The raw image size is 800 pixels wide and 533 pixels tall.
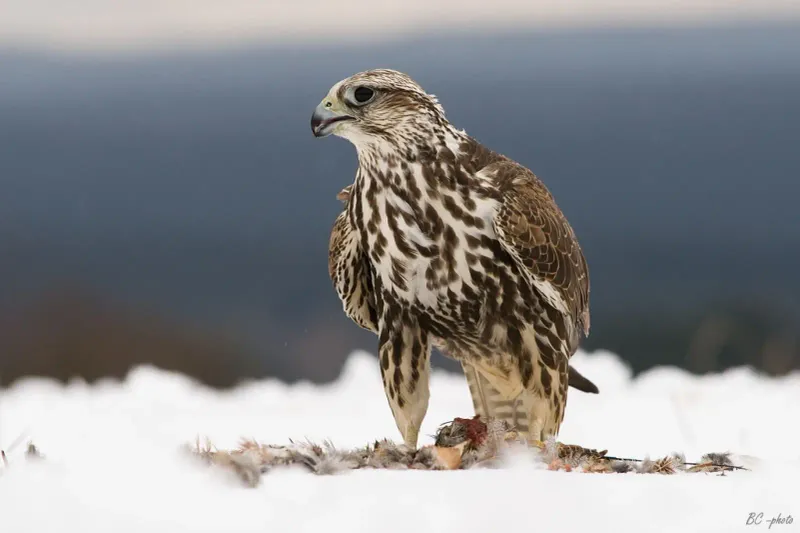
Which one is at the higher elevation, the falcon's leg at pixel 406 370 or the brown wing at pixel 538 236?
the brown wing at pixel 538 236

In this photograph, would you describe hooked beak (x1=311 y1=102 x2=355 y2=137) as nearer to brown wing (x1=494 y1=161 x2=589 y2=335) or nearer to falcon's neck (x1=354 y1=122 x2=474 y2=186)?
falcon's neck (x1=354 y1=122 x2=474 y2=186)

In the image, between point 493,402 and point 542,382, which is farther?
point 493,402

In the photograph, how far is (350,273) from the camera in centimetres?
457

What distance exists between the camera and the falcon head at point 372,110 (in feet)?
12.9

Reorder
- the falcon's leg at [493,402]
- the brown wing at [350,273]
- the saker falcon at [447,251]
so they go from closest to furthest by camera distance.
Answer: the saker falcon at [447,251] < the brown wing at [350,273] < the falcon's leg at [493,402]

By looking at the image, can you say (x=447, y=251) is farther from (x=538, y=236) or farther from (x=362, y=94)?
(x=362, y=94)

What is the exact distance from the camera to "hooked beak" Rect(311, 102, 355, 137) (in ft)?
12.8

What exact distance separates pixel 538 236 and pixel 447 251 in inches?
14.8

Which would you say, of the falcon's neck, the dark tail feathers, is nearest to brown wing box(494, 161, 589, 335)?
the falcon's neck

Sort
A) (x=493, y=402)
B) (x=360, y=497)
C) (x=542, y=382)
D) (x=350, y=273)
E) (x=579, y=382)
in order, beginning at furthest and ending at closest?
(x=579, y=382)
(x=493, y=402)
(x=350, y=273)
(x=542, y=382)
(x=360, y=497)

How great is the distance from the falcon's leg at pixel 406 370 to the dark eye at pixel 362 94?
0.93 meters

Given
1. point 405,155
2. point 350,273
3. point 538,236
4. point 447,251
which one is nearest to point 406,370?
point 350,273

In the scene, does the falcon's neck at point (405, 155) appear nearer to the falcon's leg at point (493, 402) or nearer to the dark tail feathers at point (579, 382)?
the falcon's leg at point (493, 402)

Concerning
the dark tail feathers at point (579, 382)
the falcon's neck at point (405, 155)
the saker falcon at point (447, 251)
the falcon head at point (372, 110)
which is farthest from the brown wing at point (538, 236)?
the dark tail feathers at point (579, 382)
